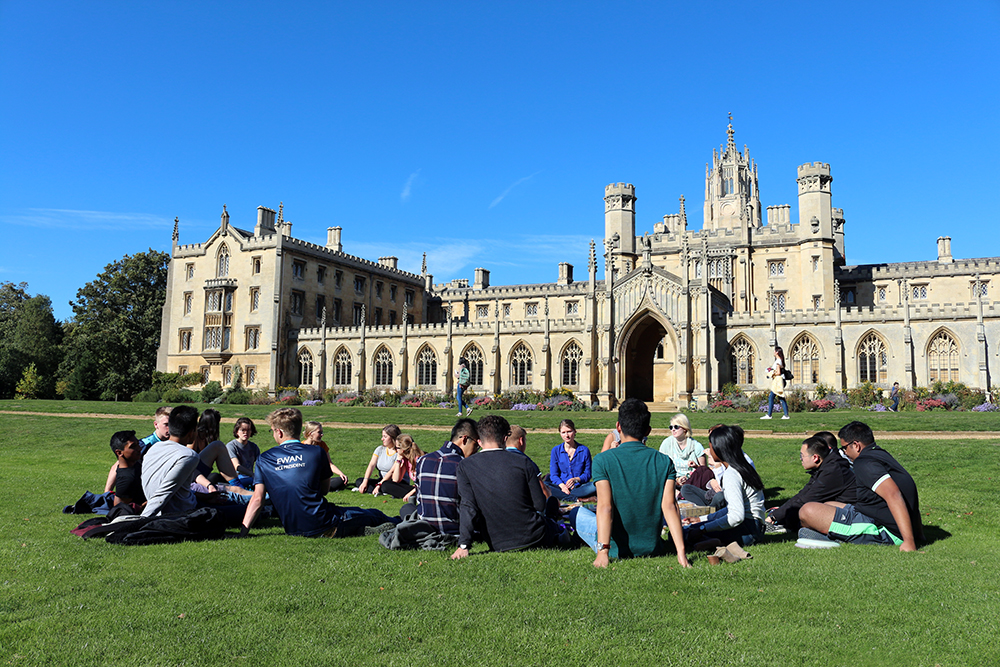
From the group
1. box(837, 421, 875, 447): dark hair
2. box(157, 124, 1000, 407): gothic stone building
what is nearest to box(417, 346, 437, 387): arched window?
box(157, 124, 1000, 407): gothic stone building

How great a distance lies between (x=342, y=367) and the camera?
47.0 metres

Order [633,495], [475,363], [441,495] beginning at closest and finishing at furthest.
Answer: [633,495] < [441,495] < [475,363]

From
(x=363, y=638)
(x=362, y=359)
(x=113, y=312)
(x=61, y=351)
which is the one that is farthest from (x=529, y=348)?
(x=363, y=638)

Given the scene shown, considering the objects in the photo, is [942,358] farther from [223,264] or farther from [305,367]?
[223,264]

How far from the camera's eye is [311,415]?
2673 cm

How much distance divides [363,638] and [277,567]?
1.85 metres

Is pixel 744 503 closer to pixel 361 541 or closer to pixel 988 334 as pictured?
pixel 361 541

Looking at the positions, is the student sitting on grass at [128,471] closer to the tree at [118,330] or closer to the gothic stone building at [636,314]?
the gothic stone building at [636,314]

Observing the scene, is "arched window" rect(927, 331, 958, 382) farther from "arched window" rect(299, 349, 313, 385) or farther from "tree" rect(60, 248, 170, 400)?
"tree" rect(60, 248, 170, 400)

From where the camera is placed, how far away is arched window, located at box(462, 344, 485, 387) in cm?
4353

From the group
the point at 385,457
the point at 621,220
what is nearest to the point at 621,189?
the point at 621,220

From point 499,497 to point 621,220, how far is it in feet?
145

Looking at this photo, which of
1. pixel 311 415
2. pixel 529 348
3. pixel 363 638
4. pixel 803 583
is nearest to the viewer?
pixel 363 638

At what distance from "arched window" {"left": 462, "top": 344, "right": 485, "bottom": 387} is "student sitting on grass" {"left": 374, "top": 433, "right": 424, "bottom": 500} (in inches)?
1283
